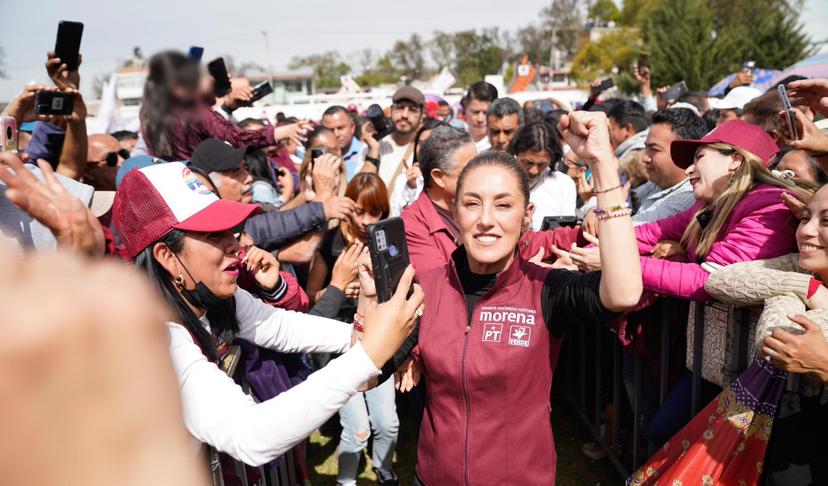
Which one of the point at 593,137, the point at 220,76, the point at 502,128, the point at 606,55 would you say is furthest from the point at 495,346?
the point at 606,55

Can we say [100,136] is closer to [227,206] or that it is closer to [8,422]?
[227,206]

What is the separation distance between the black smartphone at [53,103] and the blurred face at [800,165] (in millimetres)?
4084

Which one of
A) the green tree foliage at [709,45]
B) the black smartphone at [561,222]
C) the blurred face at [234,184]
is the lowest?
the black smartphone at [561,222]

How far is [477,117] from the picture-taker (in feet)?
22.0

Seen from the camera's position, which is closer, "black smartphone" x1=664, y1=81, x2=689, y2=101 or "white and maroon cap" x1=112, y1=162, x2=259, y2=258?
"white and maroon cap" x1=112, y1=162, x2=259, y2=258

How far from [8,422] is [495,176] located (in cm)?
182

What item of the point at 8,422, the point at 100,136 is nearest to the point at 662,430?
the point at 8,422

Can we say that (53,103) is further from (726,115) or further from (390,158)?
(726,115)

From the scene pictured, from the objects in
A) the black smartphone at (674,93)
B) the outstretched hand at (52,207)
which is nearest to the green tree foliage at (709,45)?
the black smartphone at (674,93)

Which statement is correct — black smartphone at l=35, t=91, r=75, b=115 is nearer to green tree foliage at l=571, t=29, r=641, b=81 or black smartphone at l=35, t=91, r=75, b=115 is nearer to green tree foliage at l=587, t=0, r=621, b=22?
green tree foliage at l=571, t=29, r=641, b=81

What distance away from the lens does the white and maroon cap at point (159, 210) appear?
1929 mm

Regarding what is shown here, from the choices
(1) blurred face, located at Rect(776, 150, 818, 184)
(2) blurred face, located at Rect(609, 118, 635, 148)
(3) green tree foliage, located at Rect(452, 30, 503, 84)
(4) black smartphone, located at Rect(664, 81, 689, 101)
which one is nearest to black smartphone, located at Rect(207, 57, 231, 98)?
(1) blurred face, located at Rect(776, 150, 818, 184)

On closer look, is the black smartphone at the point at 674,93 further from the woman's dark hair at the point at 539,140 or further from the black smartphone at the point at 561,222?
the black smartphone at the point at 561,222

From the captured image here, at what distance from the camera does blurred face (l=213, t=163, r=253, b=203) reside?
357cm
